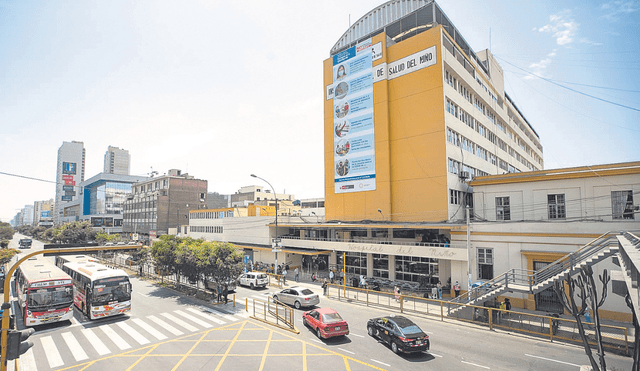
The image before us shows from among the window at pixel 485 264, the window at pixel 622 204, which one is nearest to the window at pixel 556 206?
the window at pixel 622 204

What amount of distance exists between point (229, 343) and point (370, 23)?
38.4m

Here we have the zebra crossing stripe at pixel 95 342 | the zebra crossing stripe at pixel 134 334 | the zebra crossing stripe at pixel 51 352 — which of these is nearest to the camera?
the zebra crossing stripe at pixel 51 352

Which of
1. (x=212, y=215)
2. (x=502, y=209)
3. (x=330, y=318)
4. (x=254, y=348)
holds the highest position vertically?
(x=502, y=209)

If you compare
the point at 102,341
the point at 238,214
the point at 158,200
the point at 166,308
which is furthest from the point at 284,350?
the point at 158,200

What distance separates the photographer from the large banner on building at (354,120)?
37.8 metres

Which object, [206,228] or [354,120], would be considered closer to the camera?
[354,120]

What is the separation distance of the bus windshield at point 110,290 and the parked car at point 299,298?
379 inches

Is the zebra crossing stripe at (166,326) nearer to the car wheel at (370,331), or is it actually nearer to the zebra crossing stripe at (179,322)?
the zebra crossing stripe at (179,322)

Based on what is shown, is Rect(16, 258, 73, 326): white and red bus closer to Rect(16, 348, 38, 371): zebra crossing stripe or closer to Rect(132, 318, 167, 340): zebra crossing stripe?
Rect(132, 318, 167, 340): zebra crossing stripe

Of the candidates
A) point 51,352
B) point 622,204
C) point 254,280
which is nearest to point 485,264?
point 622,204

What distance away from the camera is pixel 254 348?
621 inches

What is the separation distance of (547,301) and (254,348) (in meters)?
20.2

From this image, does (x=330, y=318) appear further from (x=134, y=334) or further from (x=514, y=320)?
(x=514, y=320)

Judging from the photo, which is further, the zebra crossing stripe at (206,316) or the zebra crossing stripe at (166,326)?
the zebra crossing stripe at (206,316)
